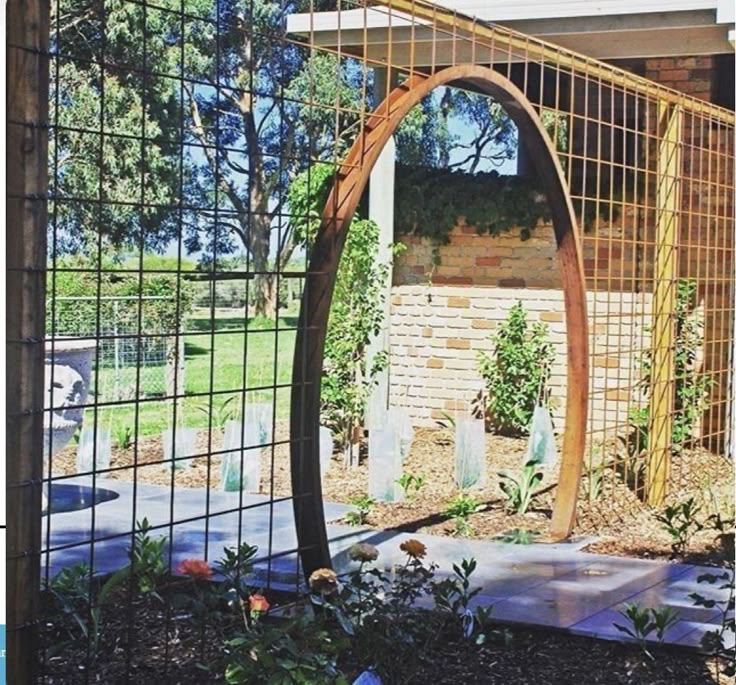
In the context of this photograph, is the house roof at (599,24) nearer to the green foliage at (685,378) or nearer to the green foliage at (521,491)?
the green foliage at (685,378)

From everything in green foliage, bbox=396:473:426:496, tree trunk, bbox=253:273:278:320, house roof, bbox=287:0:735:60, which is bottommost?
green foliage, bbox=396:473:426:496

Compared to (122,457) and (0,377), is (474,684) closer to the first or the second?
(0,377)

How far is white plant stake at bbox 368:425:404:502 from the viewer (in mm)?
6328

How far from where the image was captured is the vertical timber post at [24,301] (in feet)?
8.91

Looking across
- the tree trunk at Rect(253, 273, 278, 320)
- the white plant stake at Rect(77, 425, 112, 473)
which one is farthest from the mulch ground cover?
the tree trunk at Rect(253, 273, 278, 320)

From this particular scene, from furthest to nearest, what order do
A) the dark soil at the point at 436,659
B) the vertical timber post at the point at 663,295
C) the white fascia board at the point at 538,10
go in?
the white fascia board at the point at 538,10
the vertical timber post at the point at 663,295
the dark soil at the point at 436,659

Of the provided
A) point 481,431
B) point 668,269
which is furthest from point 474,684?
point 668,269

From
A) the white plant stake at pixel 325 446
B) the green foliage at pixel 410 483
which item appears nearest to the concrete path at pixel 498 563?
the green foliage at pixel 410 483

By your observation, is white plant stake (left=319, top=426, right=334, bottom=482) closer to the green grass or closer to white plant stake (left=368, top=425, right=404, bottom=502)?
white plant stake (left=368, top=425, right=404, bottom=502)

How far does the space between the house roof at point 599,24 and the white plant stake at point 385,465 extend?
2001mm

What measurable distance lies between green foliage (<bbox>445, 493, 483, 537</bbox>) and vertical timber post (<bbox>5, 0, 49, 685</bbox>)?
3184 millimetres

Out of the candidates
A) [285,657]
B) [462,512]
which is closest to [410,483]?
[462,512]

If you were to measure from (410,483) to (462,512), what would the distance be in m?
0.79

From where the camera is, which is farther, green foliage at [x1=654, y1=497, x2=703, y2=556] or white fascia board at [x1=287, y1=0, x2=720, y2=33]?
white fascia board at [x1=287, y1=0, x2=720, y2=33]
